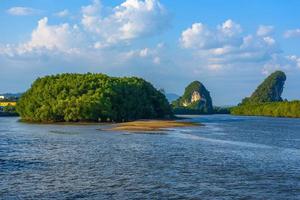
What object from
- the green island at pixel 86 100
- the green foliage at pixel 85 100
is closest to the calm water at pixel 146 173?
the green island at pixel 86 100

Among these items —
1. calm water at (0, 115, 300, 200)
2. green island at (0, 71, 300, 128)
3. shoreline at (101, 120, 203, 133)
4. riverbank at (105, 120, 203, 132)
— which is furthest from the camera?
green island at (0, 71, 300, 128)

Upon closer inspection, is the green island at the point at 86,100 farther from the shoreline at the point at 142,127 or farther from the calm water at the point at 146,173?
the calm water at the point at 146,173

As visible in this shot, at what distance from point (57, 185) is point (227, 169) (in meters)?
15.3

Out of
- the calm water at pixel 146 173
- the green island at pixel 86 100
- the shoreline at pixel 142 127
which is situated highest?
the green island at pixel 86 100

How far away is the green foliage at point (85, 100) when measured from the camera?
14400cm

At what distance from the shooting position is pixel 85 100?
14288 cm

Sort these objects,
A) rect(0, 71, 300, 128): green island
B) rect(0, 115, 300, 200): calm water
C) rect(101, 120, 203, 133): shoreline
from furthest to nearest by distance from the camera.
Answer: rect(0, 71, 300, 128): green island < rect(101, 120, 203, 133): shoreline < rect(0, 115, 300, 200): calm water

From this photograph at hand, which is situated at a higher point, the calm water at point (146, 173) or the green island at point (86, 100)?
the green island at point (86, 100)

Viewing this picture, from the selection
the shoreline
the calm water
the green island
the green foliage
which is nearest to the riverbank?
the shoreline

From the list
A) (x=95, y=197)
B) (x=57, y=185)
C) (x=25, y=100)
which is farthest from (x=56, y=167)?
(x=25, y=100)

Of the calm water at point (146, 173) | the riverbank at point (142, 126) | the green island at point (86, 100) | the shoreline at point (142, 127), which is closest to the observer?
the calm water at point (146, 173)

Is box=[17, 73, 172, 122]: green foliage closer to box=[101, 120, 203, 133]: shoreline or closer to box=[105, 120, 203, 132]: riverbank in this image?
box=[101, 120, 203, 133]: shoreline

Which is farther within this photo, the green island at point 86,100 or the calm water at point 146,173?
the green island at point 86,100

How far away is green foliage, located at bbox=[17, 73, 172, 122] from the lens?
472ft
